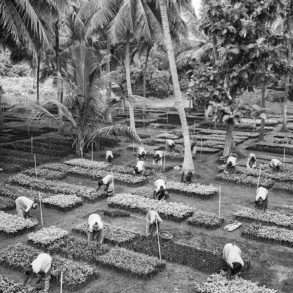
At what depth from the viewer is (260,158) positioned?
73.5ft

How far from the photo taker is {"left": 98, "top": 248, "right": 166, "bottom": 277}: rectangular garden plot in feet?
→ 33.9

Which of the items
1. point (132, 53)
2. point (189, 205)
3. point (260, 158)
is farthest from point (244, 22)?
point (132, 53)

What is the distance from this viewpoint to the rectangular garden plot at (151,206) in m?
14.2

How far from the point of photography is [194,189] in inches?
664

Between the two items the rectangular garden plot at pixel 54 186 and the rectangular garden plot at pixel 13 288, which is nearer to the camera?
the rectangular garden plot at pixel 13 288

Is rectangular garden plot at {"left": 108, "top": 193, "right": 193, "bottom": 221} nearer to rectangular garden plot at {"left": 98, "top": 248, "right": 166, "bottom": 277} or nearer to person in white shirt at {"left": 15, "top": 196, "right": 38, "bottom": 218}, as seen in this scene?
person in white shirt at {"left": 15, "top": 196, "right": 38, "bottom": 218}

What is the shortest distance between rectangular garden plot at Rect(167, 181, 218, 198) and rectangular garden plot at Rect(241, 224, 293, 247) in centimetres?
347

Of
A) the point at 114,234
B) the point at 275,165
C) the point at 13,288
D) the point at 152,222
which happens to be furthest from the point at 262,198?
the point at 13,288

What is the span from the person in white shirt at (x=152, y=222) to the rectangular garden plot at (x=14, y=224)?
352 centimetres

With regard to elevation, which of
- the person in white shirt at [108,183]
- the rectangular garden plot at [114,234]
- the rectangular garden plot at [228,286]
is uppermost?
the person in white shirt at [108,183]

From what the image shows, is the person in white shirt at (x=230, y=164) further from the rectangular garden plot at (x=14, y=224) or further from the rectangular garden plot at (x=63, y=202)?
the rectangular garden plot at (x=14, y=224)

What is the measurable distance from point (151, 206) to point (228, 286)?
18.1 feet

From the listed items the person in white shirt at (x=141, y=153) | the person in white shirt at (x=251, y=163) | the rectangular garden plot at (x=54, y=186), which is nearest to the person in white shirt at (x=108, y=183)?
the rectangular garden plot at (x=54, y=186)

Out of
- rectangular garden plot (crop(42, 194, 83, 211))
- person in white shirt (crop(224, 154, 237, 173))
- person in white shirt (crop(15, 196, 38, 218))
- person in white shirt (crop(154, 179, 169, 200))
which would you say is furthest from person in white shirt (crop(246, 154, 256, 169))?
person in white shirt (crop(15, 196, 38, 218))
